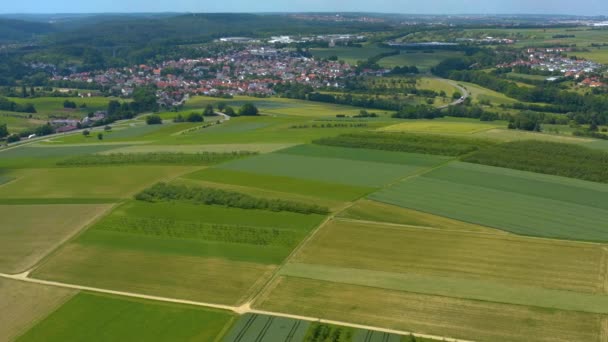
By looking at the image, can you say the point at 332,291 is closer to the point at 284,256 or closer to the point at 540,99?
the point at 284,256

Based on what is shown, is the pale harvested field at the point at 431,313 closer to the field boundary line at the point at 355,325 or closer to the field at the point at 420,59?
the field boundary line at the point at 355,325

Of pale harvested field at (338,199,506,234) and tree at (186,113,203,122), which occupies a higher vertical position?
pale harvested field at (338,199,506,234)

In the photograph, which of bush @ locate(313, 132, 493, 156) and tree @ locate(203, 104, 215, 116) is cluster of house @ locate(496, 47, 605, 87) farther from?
tree @ locate(203, 104, 215, 116)

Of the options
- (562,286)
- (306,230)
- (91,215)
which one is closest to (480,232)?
(562,286)

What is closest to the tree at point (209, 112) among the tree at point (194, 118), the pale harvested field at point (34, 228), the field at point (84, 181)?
the tree at point (194, 118)

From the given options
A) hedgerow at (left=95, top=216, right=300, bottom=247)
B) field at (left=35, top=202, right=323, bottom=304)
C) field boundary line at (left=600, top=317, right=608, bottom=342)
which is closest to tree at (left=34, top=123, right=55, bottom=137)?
field at (left=35, top=202, right=323, bottom=304)

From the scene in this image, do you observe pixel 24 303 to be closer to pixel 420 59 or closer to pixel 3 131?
pixel 3 131
